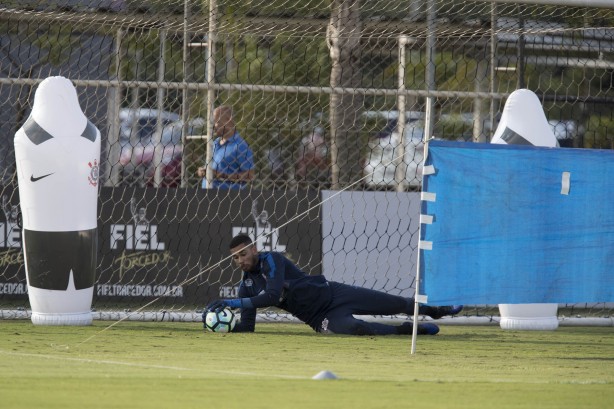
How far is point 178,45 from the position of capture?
14.5 metres

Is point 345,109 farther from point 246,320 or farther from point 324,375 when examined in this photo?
point 324,375

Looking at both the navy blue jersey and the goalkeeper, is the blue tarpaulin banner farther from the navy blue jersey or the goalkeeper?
the navy blue jersey

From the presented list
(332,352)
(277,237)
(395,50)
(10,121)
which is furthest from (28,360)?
(395,50)

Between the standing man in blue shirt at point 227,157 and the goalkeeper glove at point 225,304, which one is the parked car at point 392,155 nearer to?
the standing man in blue shirt at point 227,157

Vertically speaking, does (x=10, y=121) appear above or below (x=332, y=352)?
above

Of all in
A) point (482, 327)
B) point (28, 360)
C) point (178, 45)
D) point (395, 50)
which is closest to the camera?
point (28, 360)

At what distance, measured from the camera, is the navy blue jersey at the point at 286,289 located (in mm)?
10414

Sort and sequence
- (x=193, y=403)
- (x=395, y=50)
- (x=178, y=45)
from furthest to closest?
(x=395, y=50) → (x=178, y=45) → (x=193, y=403)

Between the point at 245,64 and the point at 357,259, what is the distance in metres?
4.64

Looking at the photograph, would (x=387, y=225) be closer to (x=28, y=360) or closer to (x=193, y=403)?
(x=28, y=360)

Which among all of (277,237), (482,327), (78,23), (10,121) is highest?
(78,23)

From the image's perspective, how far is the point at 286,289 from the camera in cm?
1053

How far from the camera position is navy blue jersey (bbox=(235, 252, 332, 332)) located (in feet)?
34.2

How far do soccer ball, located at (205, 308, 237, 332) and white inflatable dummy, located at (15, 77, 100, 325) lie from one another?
3.95 feet
